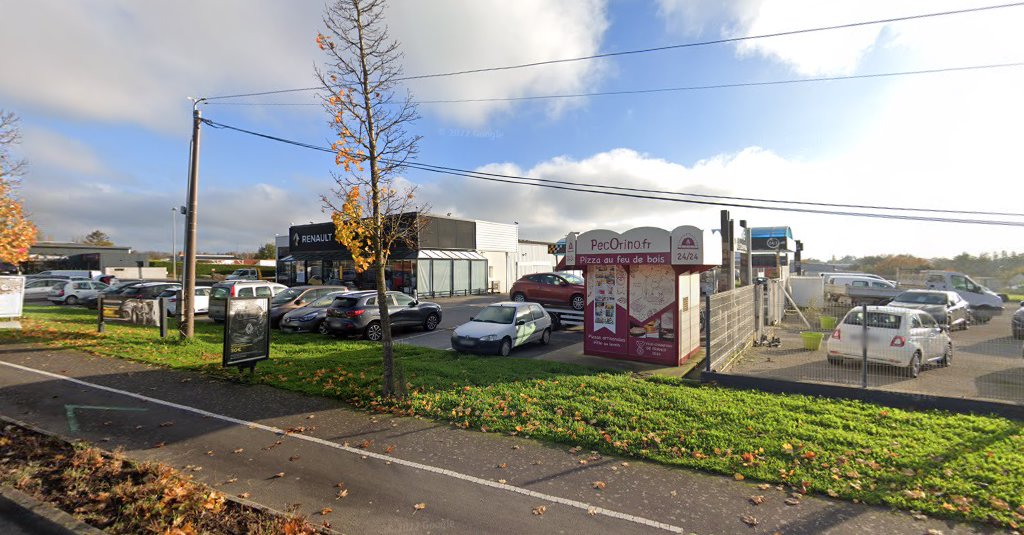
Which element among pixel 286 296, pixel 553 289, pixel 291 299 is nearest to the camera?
pixel 291 299

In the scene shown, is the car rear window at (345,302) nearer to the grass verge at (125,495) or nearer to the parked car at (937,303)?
the grass verge at (125,495)

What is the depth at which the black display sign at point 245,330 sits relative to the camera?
902 centimetres

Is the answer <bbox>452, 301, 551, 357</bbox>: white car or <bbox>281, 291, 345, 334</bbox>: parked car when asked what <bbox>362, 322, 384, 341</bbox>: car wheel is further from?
<bbox>452, 301, 551, 357</bbox>: white car

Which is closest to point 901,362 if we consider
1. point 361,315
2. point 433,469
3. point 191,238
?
point 433,469

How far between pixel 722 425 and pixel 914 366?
18.2ft

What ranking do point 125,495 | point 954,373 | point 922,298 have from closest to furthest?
point 125,495, point 954,373, point 922,298

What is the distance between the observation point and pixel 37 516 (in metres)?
3.96

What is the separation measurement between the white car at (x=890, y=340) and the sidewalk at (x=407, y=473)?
502cm

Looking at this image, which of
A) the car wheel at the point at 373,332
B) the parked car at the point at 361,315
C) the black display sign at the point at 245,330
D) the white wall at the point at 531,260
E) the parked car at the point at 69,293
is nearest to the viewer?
the black display sign at the point at 245,330

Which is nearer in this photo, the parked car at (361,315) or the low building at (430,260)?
the parked car at (361,315)

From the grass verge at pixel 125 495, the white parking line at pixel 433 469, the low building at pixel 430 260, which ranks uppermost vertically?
the low building at pixel 430 260

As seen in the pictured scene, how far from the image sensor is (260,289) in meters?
18.1

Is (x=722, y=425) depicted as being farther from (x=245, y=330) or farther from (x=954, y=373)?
(x=245, y=330)

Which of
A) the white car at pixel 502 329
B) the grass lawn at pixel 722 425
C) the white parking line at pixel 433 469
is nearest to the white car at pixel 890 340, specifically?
the grass lawn at pixel 722 425
